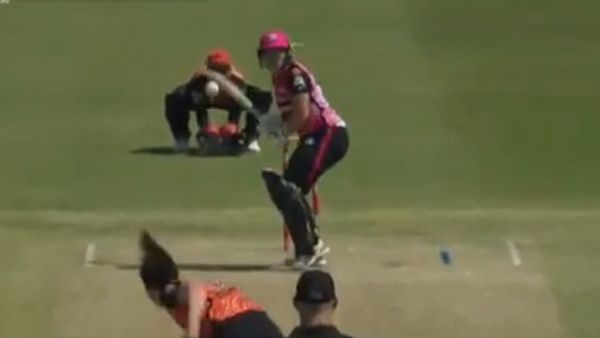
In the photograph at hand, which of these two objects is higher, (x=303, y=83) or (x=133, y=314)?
(x=303, y=83)

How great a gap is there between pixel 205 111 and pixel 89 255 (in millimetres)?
4865

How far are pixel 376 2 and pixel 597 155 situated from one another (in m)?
8.36

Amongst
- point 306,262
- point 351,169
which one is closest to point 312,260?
point 306,262

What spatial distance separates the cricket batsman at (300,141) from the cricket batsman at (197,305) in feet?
17.0

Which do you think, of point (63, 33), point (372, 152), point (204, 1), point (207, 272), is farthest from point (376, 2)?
point (207, 272)

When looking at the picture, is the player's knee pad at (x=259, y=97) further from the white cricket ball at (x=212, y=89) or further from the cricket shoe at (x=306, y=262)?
the cricket shoe at (x=306, y=262)

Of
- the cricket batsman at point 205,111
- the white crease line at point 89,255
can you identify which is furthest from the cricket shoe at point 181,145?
the white crease line at point 89,255

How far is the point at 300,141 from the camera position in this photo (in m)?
14.8

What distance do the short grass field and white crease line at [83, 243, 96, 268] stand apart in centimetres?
7

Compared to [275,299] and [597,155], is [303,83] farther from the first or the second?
[597,155]

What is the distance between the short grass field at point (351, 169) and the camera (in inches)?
555

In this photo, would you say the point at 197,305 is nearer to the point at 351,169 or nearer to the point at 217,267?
the point at 217,267

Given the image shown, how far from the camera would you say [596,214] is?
17.0 meters

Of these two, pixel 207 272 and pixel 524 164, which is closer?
pixel 207 272
